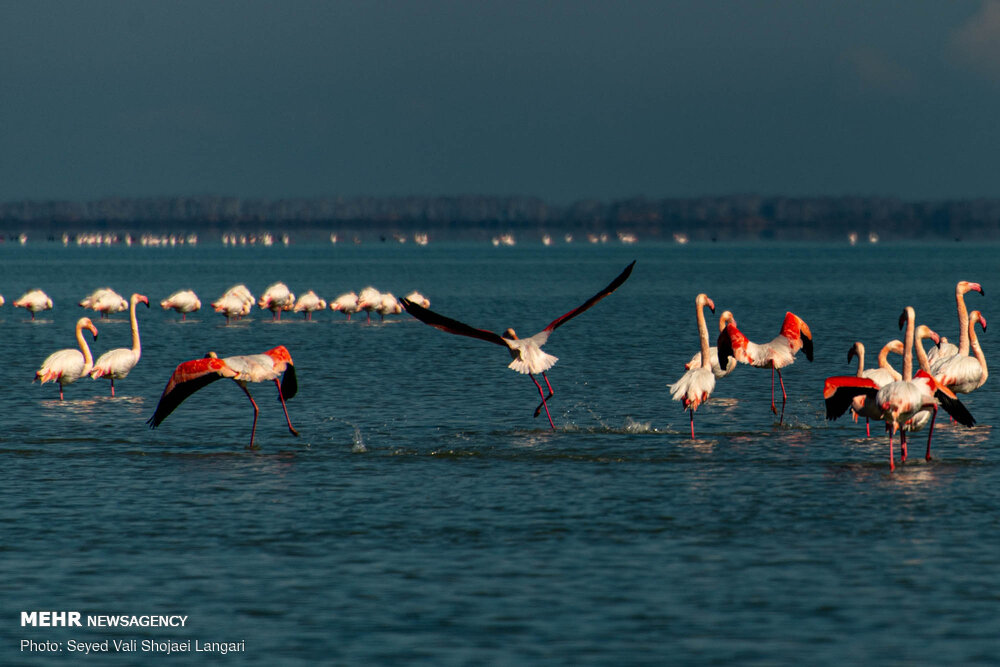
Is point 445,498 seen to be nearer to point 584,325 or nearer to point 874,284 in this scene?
point 584,325

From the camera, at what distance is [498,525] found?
13.5 meters

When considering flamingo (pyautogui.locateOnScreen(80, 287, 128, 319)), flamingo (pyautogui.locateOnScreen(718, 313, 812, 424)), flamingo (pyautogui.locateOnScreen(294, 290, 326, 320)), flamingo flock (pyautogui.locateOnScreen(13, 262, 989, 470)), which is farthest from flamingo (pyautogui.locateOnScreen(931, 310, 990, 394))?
flamingo (pyautogui.locateOnScreen(80, 287, 128, 319))

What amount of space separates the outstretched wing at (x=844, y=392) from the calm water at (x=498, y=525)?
2.35ft

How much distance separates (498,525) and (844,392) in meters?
5.09

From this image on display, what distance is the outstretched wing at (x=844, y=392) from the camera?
16.2m

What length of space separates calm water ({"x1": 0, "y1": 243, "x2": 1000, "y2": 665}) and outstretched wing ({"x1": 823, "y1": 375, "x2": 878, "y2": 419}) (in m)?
0.72

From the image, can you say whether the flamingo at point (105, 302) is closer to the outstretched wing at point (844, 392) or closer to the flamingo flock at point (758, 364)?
the flamingo flock at point (758, 364)

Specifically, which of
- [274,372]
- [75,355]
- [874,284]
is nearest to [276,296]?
[75,355]

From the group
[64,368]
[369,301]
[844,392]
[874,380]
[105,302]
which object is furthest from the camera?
[105,302]

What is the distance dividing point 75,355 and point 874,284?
6608 centimetres

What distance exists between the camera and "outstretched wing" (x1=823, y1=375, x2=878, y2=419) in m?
16.2

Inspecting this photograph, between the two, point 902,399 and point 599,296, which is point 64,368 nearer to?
point 599,296

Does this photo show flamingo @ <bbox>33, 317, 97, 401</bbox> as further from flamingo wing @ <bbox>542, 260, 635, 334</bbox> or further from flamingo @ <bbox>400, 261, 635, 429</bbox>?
flamingo wing @ <bbox>542, 260, 635, 334</bbox>

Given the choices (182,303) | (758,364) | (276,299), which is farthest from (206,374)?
(182,303)
